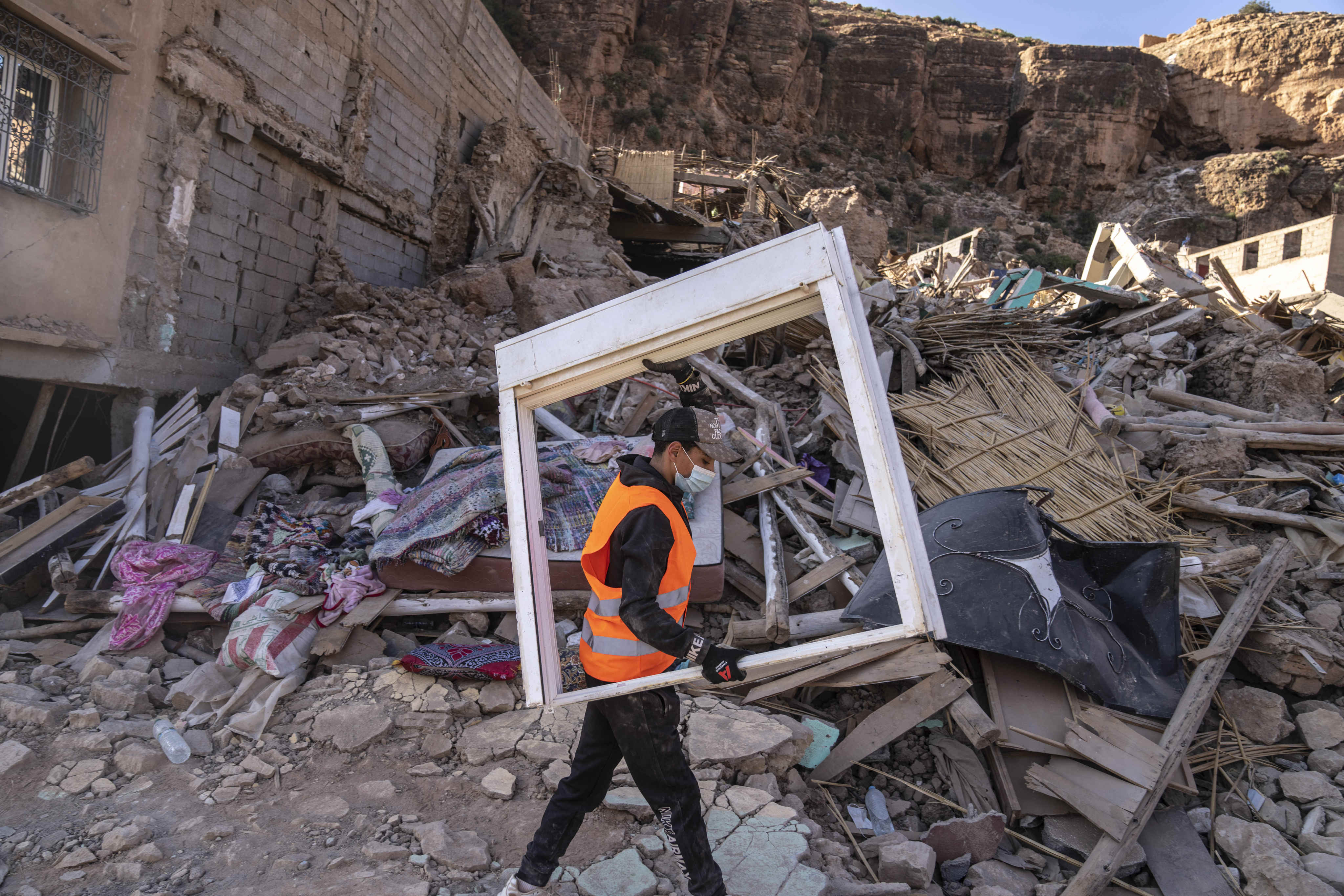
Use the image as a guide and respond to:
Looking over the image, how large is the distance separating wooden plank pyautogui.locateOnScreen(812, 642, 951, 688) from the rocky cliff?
93.3 feet

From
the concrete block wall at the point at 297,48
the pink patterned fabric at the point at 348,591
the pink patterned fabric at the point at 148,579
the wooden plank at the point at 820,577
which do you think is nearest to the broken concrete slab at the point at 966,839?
the wooden plank at the point at 820,577

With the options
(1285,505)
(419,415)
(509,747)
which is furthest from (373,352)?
(1285,505)

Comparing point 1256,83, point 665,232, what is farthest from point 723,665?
point 1256,83

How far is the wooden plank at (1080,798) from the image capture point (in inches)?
121

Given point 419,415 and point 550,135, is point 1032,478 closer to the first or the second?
point 419,415

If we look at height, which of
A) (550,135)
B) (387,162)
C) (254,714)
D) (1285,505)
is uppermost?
(550,135)

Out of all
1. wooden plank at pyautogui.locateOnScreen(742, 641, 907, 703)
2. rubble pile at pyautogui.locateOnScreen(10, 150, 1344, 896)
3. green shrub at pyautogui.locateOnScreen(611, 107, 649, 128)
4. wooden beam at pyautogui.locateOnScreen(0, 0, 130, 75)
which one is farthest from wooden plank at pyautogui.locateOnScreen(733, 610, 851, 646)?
green shrub at pyautogui.locateOnScreen(611, 107, 649, 128)

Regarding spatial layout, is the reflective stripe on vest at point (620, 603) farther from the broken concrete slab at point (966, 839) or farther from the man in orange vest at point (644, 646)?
the broken concrete slab at point (966, 839)

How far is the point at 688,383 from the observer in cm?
235

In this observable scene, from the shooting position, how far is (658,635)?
6.84 feet

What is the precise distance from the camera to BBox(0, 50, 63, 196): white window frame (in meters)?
4.91

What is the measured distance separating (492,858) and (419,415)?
4.07 metres

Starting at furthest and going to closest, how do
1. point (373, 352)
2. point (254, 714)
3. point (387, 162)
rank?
point (387, 162), point (373, 352), point (254, 714)

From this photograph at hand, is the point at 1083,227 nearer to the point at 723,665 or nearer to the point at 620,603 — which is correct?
the point at 620,603
